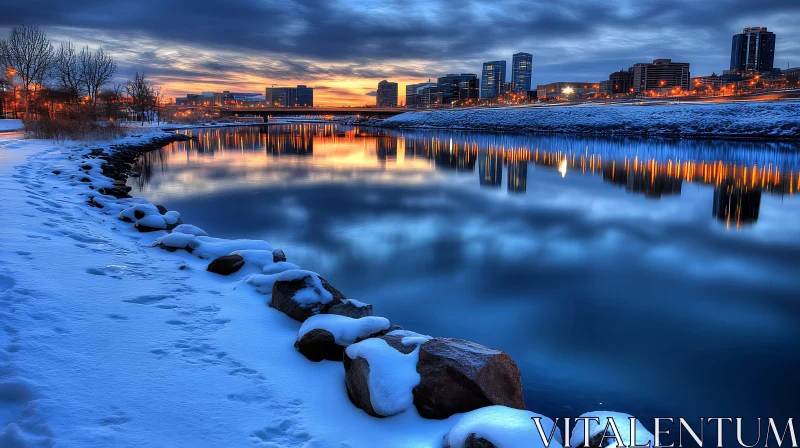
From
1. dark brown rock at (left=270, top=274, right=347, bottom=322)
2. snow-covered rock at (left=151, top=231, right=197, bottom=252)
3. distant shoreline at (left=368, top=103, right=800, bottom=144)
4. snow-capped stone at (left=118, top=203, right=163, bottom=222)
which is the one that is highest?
distant shoreline at (left=368, top=103, right=800, bottom=144)

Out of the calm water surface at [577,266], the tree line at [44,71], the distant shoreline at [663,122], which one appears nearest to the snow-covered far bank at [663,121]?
the distant shoreline at [663,122]

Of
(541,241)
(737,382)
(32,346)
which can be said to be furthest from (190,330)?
(541,241)

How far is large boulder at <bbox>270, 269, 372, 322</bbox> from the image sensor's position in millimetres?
7840

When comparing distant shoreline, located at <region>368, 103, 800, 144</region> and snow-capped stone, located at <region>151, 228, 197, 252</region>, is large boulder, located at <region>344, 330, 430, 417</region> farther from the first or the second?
distant shoreline, located at <region>368, 103, 800, 144</region>

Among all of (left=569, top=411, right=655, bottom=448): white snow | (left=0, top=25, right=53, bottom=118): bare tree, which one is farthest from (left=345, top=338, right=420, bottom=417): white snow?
(left=0, top=25, right=53, bottom=118): bare tree

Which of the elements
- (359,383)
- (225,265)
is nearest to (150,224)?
(225,265)

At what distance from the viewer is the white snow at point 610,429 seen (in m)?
4.77

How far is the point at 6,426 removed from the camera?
13.1 feet

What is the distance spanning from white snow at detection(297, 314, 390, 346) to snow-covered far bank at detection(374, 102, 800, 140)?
8371 cm

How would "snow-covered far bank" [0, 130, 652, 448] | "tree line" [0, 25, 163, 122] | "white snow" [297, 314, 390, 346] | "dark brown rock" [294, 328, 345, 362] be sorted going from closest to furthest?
"snow-covered far bank" [0, 130, 652, 448] < "dark brown rock" [294, 328, 345, 362] < "white snow" [297, 314, 390, 346] < "tree line" [0, 25, 163, 122]

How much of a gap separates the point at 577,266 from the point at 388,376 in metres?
8.43

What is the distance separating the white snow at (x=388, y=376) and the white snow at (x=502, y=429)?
67cm

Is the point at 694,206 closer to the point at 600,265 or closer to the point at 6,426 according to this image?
the point at 600,265

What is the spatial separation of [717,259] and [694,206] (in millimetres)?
9317
